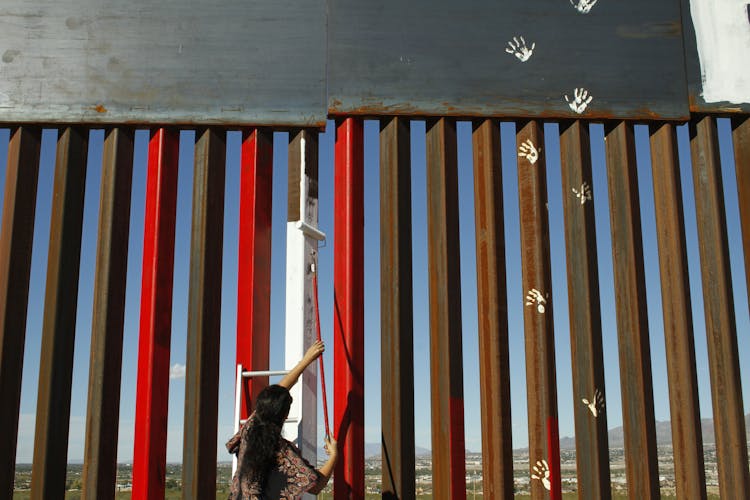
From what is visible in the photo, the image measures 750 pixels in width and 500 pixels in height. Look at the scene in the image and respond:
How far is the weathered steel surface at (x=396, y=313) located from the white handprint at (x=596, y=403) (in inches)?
36.7

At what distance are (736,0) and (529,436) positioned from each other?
111 inches

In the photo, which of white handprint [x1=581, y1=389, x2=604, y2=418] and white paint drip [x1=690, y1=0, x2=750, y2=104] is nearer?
white handprint [x1=581, y1=389, x2=604, y2=418]

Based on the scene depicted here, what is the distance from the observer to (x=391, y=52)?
170 inches

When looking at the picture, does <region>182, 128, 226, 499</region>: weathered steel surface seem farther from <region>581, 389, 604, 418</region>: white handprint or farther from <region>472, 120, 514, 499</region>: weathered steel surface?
<region>581, 389, 604, 418</region>: white handprint

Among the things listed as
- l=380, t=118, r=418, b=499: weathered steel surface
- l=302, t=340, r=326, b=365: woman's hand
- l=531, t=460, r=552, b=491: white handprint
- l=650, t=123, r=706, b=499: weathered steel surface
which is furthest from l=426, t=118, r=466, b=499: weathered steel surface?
l=650, t=123, r=706, b=499: weathered steel surface

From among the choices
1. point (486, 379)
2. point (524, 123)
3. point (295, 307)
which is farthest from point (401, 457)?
point (524, 123)

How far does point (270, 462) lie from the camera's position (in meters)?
3.17

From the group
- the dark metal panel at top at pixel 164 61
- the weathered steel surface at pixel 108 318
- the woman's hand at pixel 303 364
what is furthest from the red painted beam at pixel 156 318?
the woman's hand at pixel 303 364

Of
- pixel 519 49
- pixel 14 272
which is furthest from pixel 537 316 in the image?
pixel 14 272

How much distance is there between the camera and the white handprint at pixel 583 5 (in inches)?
176

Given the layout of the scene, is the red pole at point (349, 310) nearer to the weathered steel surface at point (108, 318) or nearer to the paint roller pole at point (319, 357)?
the paint roller pole at point (319, 357)

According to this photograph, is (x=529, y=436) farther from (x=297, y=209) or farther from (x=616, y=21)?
(x=616, y=21)

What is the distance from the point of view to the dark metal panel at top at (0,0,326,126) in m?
4.20

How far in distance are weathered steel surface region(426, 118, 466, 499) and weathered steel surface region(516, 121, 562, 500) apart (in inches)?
14.7
